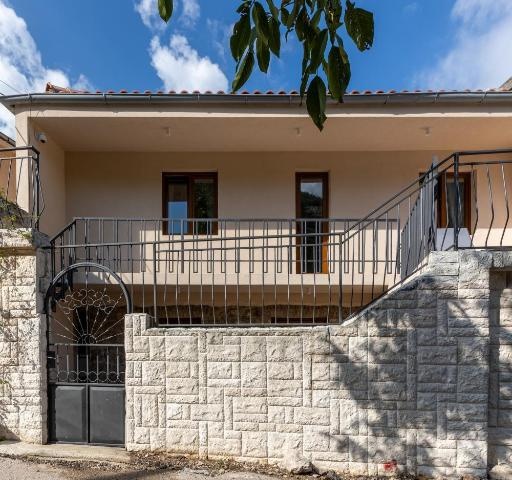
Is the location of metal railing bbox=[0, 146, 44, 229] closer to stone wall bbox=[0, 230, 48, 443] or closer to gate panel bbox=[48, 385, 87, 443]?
stone wall bbox=[0, 230, 48, 443]

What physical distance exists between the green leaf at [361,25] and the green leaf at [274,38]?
33 cm

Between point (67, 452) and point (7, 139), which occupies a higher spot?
point (7, 139)

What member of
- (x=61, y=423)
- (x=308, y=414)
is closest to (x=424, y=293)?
(x=308, y=414)

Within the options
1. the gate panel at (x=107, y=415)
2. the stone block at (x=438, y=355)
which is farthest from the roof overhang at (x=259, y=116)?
the gate panel at (x=107, y=415)

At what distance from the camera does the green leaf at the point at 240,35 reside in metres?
1.61

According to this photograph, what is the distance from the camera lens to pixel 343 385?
12.5ft

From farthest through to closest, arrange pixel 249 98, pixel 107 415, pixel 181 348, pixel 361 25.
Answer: pixel 249 98
pixel 107 415
pixel 181 348
pixel 361 25

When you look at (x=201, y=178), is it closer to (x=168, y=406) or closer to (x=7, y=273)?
(x=7, y=273)

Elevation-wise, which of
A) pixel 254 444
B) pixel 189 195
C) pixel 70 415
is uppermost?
pixel 189 195

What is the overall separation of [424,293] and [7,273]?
493 cm

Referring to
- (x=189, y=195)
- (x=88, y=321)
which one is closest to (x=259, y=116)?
(x=189, y=195)

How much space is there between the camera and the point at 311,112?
168 centimetres

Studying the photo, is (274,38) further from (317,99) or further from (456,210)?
(456,210)

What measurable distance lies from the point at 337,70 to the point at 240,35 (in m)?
0.48
